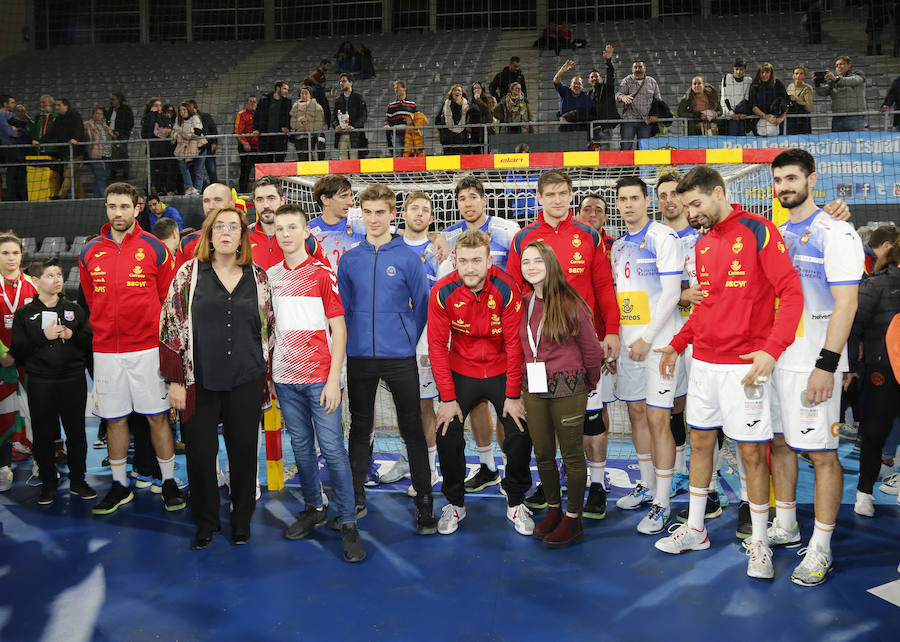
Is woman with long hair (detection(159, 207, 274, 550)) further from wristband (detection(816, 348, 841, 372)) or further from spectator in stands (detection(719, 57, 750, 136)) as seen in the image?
spectator in stands (detection(719, 57, 750, 136))

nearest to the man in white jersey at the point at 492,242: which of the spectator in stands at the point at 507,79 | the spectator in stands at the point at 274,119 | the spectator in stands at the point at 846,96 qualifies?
the spectator in stands at the point at 274,119

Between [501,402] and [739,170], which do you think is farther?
[739,170]

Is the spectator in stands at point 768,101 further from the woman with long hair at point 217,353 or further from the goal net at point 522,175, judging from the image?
the woman with long hair at point 217,353

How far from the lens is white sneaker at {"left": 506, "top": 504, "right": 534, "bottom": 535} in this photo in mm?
4285

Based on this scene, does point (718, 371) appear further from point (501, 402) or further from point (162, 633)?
point (162, 633)

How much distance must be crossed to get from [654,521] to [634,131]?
7.54m

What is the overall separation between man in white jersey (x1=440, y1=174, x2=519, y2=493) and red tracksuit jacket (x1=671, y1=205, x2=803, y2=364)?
1547 millimetres

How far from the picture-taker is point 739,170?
6262 millimetres

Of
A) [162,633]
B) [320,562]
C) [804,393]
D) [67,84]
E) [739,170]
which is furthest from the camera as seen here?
[67,84]

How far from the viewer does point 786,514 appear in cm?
395

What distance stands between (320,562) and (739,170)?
15.6 ft

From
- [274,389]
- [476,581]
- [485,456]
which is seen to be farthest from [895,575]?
[274,389]

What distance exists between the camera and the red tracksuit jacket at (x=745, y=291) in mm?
3475

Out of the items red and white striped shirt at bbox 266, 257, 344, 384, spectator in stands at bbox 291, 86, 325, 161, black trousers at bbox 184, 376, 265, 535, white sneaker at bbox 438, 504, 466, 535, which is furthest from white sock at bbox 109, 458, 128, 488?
spectator in stands at bbox 291, 86, 325, 161
